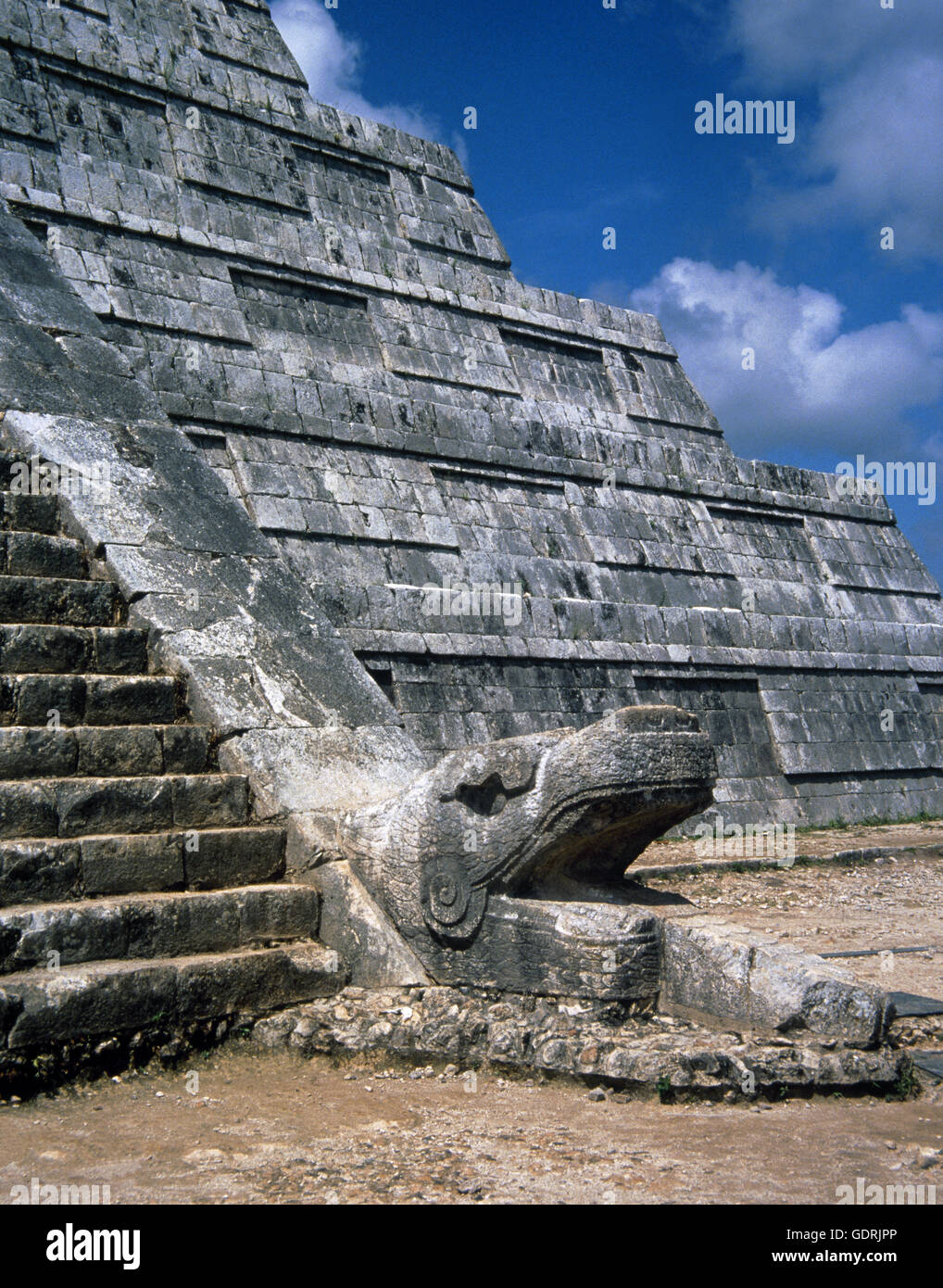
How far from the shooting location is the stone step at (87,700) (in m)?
5.12

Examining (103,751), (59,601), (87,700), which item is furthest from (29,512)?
(103,751)

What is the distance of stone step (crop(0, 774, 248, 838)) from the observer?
468cm

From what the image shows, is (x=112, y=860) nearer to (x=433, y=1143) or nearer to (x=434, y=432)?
(x=433, y=1143)

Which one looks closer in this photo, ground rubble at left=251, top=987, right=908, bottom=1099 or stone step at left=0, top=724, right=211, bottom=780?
ground rubble at left=251, top=987, right=908, bottom=1099

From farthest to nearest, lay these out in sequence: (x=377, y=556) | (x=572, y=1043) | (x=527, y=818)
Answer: (x=377, y=556), (x=527, y=818), (x=572, y=1043)

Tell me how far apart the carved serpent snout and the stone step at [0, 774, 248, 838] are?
0.77 meters

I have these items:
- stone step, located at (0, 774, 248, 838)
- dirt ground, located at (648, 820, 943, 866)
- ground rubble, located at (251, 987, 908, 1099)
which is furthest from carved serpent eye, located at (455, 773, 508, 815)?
dirt ground, located at (648, 820, 943, 866)

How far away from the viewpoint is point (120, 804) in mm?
4949

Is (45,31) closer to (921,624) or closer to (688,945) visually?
(688,945)

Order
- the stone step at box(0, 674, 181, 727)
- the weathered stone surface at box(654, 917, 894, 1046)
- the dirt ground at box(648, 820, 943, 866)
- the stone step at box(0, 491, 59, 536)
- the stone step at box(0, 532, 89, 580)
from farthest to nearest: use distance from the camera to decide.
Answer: the dirt ground at box(648, 820, 943, 866), the stone step at box(0, 491, 59, 536), the stone step at box(0, 532, 89, 580), the stone step at box(0, 674, 181, 727), the weathered stone surface at box(654, 917, 894, 1046)

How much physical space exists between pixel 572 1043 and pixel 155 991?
5.24ft

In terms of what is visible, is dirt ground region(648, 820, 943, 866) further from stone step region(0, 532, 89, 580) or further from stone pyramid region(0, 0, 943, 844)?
stone step region(0, 532, 89, 580)

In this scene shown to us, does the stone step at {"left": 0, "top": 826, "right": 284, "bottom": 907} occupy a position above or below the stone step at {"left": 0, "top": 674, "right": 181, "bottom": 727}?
below

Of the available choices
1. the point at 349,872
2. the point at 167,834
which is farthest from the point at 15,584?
the point at 349,872
